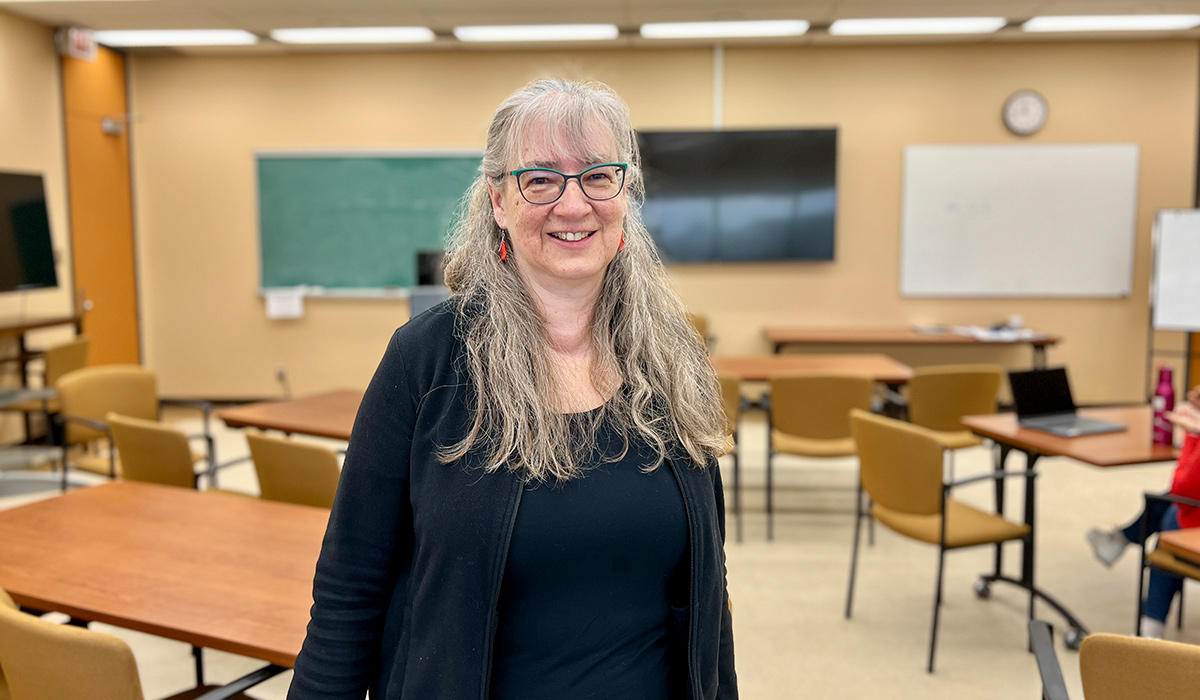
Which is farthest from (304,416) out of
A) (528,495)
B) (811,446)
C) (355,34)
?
(355,34)

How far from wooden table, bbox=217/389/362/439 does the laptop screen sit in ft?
8.19

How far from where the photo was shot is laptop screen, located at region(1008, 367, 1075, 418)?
318 centimetres

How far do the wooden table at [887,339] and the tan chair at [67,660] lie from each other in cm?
531

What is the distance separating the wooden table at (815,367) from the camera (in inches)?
170

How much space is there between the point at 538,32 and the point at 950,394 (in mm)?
3740

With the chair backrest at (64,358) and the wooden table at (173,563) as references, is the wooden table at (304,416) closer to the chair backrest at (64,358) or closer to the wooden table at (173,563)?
the wooden table at (173,563)

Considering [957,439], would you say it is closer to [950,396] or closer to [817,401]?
[950,396]

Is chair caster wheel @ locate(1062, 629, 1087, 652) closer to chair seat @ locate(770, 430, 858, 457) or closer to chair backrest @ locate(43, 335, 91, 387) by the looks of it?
chair seat @ locate(770, 430, 858, 457)

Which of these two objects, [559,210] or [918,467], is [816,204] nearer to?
[918,467]

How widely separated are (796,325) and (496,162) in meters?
5.78

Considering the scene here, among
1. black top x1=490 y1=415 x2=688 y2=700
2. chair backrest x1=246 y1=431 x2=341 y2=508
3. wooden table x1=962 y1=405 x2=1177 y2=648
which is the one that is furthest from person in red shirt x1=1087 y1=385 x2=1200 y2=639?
chair backrest x1=246 y1=431 x2=341 y2=508

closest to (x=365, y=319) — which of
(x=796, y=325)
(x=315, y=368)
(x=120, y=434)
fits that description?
(x=315, y=368)

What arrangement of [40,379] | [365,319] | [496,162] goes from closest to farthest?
[496,162] → [40,379] → [365,319]

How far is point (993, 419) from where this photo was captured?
3352mm
